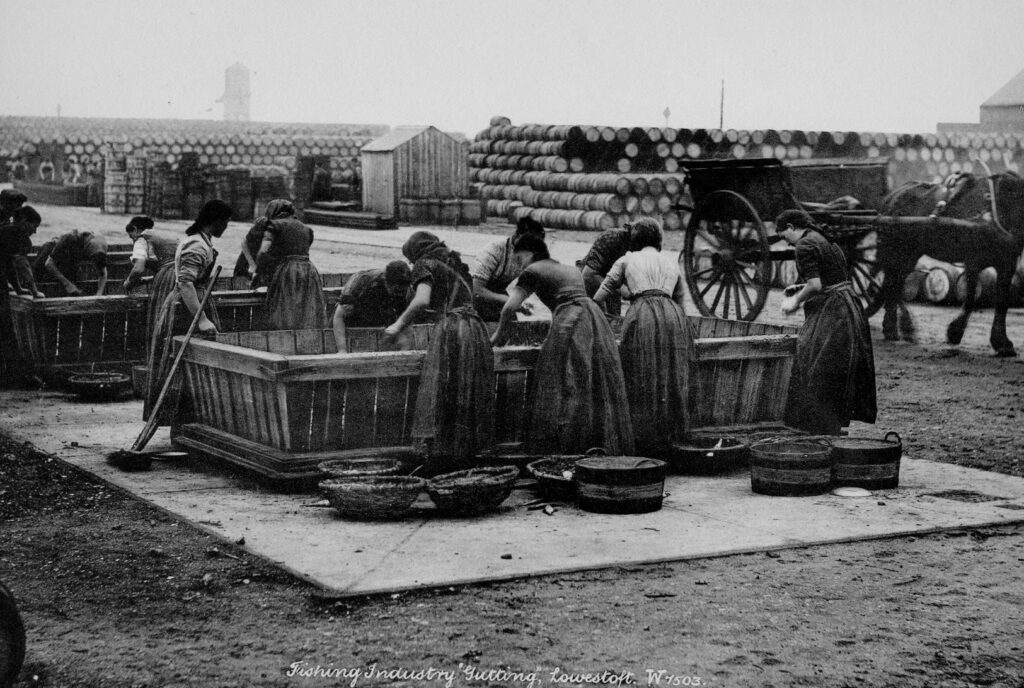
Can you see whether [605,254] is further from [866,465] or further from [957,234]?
[957,234]

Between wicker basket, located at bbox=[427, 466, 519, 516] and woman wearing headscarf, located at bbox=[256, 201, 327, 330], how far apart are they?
161 inches

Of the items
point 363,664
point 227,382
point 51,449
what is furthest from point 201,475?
point 363,664

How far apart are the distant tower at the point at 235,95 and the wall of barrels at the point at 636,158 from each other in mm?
Answer: 51215

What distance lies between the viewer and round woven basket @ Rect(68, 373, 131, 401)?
10930 millimetres

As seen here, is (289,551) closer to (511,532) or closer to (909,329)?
(511,532)

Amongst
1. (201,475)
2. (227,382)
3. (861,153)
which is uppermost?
(861,153)

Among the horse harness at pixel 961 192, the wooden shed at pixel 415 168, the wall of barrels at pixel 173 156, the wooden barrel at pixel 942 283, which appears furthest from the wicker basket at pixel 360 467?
the wall of barrels at pixel 173 156

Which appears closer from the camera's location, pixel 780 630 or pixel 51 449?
pixel 780 630

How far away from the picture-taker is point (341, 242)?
25359 millimetres

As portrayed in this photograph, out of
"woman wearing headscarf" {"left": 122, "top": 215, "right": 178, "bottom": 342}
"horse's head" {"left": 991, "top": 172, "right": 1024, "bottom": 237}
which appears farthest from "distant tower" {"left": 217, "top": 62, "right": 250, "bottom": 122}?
"woman wearing headscarf" {"left": 122, "top": 215, "right": 178, "bottom": 342}

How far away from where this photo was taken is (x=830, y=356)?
9211 millimetres

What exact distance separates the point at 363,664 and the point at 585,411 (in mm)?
3459

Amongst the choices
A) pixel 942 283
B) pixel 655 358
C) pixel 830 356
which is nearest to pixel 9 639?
pixel 655 358

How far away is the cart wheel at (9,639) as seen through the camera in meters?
4.13
